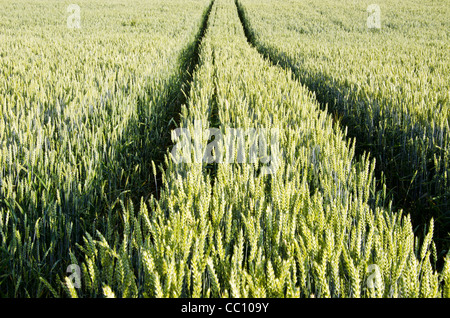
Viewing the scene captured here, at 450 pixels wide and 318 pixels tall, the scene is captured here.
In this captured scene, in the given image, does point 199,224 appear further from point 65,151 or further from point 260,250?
point 65,151

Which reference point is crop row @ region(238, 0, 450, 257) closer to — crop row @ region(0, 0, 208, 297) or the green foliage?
the green foliage

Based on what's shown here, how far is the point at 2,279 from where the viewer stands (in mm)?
1237

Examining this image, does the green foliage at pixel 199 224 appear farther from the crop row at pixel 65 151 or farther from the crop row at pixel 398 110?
the crop row at pixel 398 110

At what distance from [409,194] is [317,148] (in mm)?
849

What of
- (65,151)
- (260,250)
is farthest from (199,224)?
(65,151)

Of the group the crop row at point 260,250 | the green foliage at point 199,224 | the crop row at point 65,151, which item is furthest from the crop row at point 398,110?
the crop row at point 65,151

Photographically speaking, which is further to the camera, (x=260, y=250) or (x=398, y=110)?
(x=398, y=110)

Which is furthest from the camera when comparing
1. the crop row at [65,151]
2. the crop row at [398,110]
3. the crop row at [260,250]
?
the crop row at [398,110]

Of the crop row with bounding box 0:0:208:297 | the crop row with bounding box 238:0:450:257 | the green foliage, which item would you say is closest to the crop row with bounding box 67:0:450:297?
the green foliage

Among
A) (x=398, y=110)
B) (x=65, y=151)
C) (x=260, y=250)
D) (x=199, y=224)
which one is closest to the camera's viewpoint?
(x=260, y=250)

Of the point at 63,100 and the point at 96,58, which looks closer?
the point at 63,100
